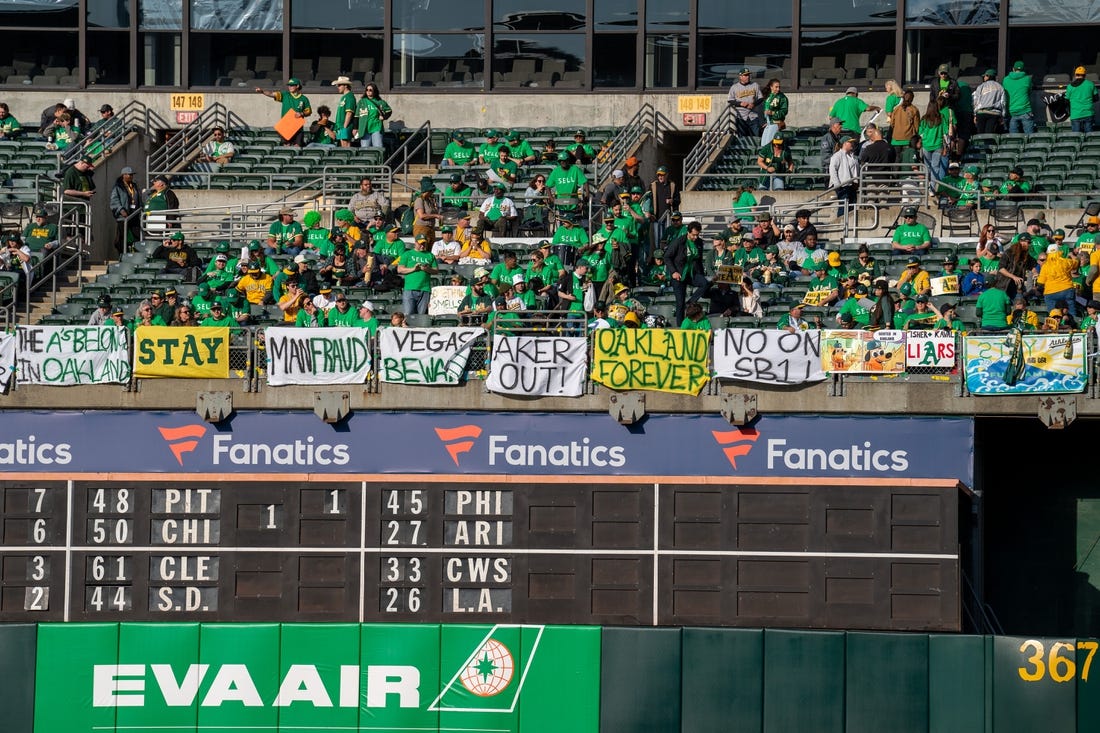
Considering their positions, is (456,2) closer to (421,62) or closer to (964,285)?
(421,62)

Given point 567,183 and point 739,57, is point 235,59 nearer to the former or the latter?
point 567,183

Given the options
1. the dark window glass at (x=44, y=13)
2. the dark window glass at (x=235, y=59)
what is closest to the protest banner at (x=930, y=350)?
the dark window glass at (x=235, y=59)

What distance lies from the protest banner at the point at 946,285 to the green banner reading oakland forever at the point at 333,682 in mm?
8249

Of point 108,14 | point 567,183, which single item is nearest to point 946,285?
point 567,183

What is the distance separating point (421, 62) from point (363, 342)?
12.3 metres

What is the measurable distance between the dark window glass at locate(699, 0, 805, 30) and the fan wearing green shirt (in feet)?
31.0

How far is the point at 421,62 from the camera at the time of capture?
4025 centimetres

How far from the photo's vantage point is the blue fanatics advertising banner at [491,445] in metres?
28.2

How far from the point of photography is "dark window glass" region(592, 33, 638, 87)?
130 ft

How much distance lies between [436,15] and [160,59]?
4971 mm

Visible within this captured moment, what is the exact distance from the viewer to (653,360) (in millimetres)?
28500

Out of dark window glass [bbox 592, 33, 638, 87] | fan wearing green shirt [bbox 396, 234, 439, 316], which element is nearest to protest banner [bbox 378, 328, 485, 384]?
fan wearing green shirt [bbox 396, 234, 439, 316]

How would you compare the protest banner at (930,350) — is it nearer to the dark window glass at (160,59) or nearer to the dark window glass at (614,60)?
the dark window glass at (614,60)

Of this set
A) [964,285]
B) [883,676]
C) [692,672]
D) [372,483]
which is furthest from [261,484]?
[964,285]
